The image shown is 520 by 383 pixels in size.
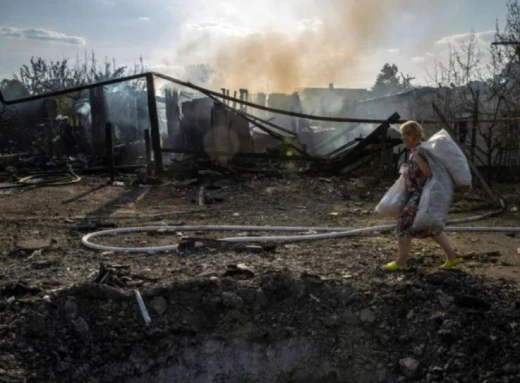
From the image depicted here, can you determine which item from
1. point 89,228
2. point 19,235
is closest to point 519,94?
point 89,228

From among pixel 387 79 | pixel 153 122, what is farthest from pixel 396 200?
pixel 387 79

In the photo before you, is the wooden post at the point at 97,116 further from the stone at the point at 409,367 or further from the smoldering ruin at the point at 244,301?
the stone at the point at 409,367

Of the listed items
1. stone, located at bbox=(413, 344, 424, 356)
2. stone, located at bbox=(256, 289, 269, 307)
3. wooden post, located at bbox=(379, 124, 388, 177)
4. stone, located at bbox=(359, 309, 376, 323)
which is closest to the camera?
stone, located at bbox=(413, 344, 424, 356)

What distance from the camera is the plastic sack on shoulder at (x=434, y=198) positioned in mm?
4109

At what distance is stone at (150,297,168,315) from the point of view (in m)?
3.70

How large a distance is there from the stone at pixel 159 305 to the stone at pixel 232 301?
1.45ft

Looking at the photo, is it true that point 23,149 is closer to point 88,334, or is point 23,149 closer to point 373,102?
point 88,334

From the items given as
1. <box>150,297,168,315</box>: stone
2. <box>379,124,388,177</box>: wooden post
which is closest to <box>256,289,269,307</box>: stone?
<box>150,297,168,315</box>: stone

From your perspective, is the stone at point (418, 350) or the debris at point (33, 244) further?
the debris at point (33, 244)

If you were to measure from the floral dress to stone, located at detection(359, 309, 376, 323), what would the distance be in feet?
2.87

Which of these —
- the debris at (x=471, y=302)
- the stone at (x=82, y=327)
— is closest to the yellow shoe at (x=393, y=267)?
the debris at (x=471, y=302)

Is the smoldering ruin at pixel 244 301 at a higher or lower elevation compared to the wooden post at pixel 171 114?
lower

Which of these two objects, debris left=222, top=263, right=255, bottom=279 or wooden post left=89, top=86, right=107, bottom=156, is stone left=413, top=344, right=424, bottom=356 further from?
wooden post left=89, top=86, right=107, bottom=156

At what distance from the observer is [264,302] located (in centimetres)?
381
